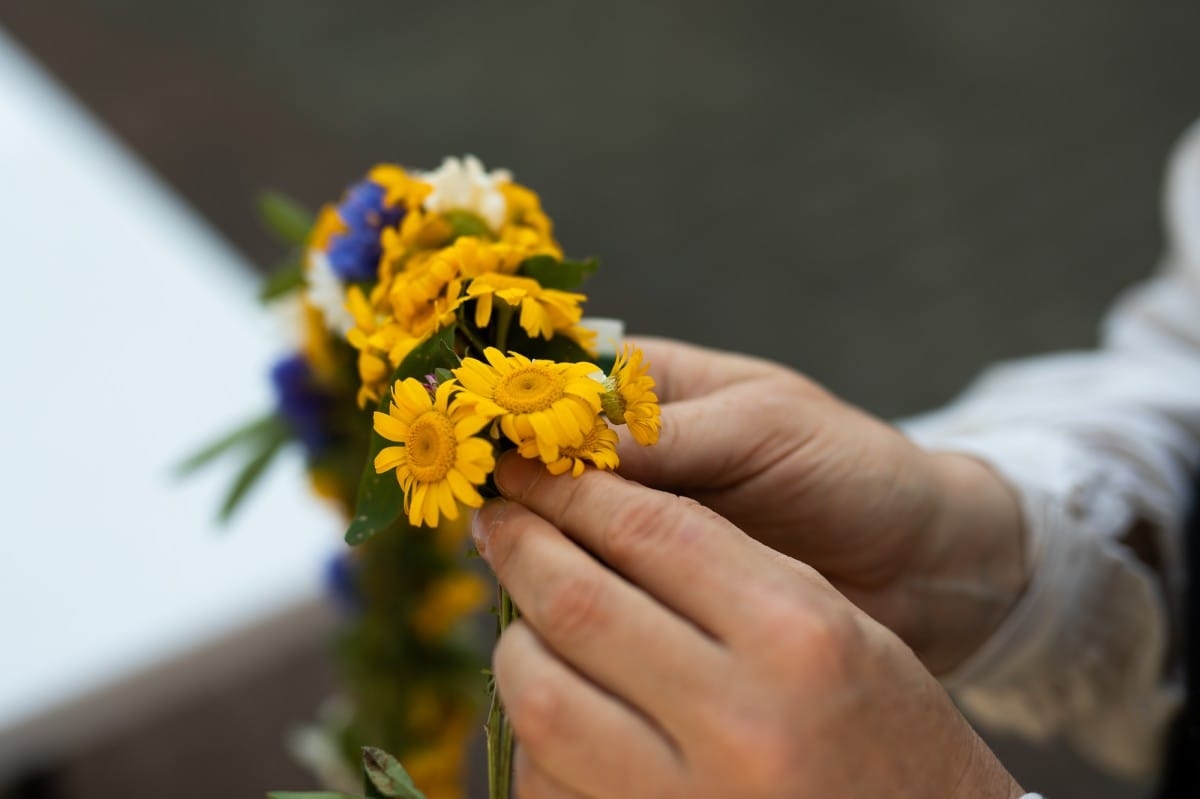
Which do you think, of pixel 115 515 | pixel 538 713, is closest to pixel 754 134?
pixel 115 515

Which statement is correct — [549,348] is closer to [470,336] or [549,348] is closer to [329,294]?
[470,336]

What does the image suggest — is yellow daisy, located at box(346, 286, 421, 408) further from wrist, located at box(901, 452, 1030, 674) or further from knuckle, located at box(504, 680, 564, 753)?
wrist, located at box(901, 452, 1030, 674)

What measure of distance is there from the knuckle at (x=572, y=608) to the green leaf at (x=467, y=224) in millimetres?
214

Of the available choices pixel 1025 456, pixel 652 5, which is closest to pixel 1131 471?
pixel 1025 456

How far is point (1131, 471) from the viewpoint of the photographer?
31.0 inches

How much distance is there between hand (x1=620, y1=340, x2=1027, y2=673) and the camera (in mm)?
558

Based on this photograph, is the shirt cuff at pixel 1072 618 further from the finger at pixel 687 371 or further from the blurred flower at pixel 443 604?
the blurred flower at pixel 443 604

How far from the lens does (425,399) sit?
411 millimetres

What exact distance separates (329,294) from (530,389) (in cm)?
19

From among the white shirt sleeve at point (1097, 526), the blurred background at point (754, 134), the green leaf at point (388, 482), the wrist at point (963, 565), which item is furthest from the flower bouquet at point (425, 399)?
the blurred background at point (754, 134)

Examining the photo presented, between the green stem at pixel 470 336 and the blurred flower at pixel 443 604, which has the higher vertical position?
the green stem at pixel 470 336

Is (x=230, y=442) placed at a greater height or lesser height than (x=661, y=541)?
lesser

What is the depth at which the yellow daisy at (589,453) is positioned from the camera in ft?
1.38

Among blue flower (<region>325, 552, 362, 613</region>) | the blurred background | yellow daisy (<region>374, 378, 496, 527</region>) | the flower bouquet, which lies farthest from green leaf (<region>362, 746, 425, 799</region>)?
the blurred background
